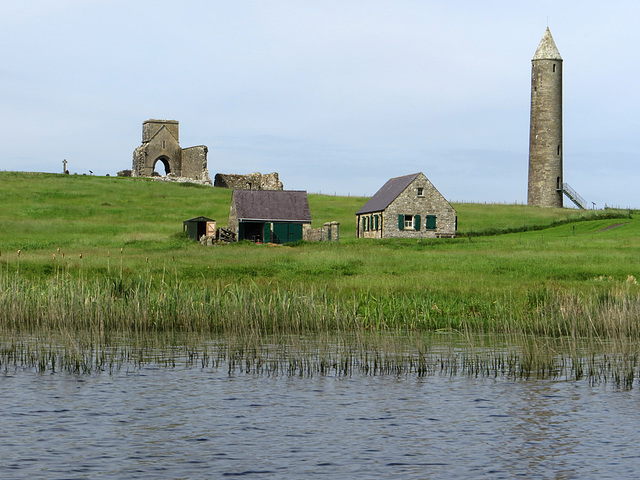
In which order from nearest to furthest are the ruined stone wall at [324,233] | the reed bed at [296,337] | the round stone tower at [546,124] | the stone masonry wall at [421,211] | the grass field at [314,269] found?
Result: the reed bed at [296,337]
the grass field at [314,269]
the ruined stone wall at [324,233]
the stone masonry wall at [421,211]
the round stone tower at [546,124]

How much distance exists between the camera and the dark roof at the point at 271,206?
178 ft

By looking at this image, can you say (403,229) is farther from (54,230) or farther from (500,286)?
(500,286)

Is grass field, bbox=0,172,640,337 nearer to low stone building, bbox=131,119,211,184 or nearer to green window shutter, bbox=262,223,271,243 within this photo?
green window shutter, bbox=262,223,271,243

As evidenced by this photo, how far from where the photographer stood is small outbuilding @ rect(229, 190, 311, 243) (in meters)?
54.2

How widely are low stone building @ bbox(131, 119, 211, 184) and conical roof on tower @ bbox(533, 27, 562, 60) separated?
130 ft

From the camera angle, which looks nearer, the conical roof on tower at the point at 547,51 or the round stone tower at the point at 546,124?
the round stone tower at the point at 546,124

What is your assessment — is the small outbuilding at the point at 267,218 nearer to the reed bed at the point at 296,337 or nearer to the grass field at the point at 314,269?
the grass field at the point at 314,269

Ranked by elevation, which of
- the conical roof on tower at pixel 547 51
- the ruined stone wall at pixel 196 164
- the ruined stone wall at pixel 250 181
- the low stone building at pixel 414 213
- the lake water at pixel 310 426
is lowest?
the lake water at pixel 310 426

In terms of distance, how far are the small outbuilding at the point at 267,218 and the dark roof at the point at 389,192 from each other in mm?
7517

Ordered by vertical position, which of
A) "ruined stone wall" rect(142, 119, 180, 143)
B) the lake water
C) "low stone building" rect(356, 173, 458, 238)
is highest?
"ruined stone wall" rect(142, 119, 180, 143)

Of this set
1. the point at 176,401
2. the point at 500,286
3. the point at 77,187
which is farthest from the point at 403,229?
the point at 176,401

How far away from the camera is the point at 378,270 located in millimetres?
32344

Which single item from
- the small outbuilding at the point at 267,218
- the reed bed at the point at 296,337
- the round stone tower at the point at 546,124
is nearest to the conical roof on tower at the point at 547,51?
the round stone tower at the point at 546,124

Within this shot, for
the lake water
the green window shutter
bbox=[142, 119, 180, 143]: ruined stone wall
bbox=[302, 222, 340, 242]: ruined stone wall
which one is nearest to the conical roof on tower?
bbox=[302, 222, 340, 242]: ruined stone wall
